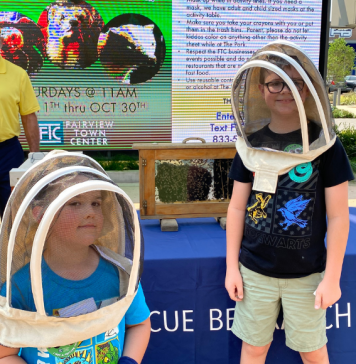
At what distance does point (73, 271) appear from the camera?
1148 mm

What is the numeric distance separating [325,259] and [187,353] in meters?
0.80

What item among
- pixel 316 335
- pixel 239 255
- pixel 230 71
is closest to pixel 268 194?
pixel 239 255

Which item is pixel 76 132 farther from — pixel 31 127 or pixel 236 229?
pixel 236 229

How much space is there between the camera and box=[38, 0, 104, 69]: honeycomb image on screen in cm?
530

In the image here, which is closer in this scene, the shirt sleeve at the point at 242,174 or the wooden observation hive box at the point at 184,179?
the shirt sleeve at the point at 242,174

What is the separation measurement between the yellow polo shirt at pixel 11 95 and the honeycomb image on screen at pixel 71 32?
112 inches

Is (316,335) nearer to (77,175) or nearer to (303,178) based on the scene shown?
(303,178)

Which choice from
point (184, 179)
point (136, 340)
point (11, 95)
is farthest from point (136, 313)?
point (11, 95)

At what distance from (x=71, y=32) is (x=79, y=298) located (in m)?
4.99

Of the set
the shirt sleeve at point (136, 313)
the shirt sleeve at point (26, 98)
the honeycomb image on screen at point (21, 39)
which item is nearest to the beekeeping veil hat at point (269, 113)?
the shirt sleeve at point (136, 313)

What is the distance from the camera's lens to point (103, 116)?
5.76m

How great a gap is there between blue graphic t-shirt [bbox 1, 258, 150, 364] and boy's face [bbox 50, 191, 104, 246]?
0.10 meters

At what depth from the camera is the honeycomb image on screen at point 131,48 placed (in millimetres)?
5430

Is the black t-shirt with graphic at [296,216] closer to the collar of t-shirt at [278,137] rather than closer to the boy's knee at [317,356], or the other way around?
the collar of t-shirt at [278,137]
